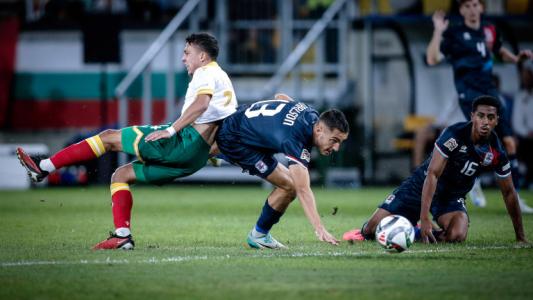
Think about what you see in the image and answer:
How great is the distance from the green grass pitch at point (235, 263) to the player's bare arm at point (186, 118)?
976 millimetres

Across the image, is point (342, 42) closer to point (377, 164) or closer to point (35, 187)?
point (377, 164)

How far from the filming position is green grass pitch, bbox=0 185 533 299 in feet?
22.7

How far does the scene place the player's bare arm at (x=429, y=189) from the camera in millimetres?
9422

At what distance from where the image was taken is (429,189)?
Answer: 31.0 ft

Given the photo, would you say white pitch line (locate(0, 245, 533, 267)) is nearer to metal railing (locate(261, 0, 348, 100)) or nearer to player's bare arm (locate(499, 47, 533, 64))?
player's bare arm (locate(499, 47, 533, 64))

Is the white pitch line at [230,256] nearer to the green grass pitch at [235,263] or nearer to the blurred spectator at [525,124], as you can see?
the green grass pitch at [235,263]

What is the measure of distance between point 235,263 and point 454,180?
2.89 meters

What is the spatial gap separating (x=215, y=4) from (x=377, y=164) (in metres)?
4.69

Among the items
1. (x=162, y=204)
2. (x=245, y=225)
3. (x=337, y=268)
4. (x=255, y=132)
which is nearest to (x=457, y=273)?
(x=337, y=268)

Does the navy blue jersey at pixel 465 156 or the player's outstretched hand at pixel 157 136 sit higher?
the player's outstretched hand at pixel 157 136

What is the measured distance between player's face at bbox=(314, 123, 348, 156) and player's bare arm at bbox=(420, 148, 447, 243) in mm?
1007

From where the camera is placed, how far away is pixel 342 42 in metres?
21.7

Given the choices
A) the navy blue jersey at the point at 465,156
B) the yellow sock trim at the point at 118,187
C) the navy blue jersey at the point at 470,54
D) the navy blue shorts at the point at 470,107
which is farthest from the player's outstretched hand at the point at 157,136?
the navy blue jersey at the point at 470,54

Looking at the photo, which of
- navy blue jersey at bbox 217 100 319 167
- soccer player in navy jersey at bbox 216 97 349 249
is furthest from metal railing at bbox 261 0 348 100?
navy blue jersey at bbox 217 100 319 167
